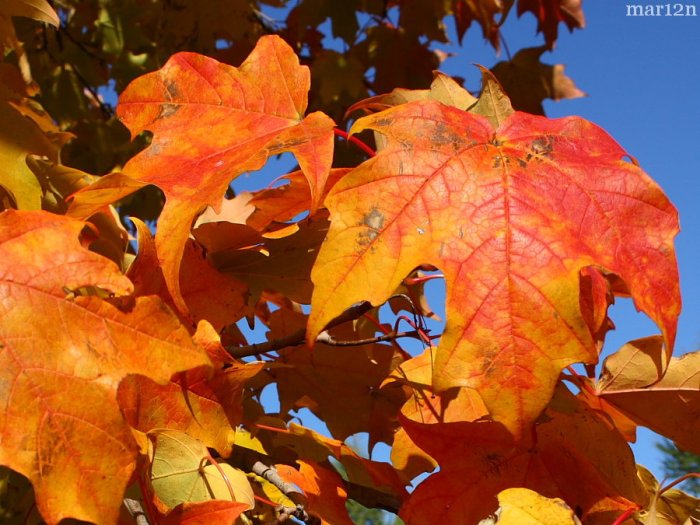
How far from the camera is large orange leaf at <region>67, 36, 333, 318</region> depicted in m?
0.96

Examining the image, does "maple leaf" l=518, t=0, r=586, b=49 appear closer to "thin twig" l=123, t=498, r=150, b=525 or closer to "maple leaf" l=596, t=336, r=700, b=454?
"maple leaf" l=596, t=336, r=700, b=454

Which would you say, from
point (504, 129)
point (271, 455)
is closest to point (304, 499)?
point (271, 455)

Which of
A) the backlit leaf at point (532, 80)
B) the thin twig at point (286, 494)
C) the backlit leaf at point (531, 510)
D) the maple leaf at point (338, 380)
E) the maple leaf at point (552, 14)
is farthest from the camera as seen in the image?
the maple leaf at point (552, 14)

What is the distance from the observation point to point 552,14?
3885mm

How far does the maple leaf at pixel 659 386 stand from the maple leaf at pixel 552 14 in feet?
9.73

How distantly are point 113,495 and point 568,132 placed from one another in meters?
0.73

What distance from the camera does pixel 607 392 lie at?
1212 mm

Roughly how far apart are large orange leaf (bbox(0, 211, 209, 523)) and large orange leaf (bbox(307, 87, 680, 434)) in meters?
0.19

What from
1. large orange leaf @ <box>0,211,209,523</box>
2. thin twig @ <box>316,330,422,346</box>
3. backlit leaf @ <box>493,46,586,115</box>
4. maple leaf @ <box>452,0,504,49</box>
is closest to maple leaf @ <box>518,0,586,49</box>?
maple leaf @ <box>452,0,504,49</box>

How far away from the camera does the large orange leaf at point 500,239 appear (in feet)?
2.83

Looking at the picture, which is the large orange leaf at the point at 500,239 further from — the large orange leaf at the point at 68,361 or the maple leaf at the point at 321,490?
the maple leaf at the point at 321,490

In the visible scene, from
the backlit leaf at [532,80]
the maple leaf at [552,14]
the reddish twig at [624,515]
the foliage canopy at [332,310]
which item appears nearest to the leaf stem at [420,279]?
the foliage canopy at [332,310]

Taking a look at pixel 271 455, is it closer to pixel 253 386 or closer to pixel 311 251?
pixel 253 386

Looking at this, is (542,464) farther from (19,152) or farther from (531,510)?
(19,152)
